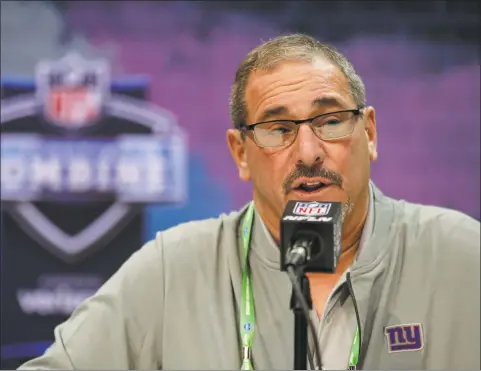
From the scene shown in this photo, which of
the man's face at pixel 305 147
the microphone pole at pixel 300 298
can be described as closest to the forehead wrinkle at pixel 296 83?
the man's face at pixel 305 147

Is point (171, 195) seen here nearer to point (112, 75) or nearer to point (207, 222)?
point (112, 75)

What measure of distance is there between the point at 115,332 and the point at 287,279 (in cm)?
43

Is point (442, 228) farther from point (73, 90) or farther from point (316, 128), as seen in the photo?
point (73, 90)

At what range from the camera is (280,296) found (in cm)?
169

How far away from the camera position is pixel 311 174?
155 cm

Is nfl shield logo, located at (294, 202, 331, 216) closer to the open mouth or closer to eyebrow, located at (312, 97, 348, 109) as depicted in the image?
the open mouth

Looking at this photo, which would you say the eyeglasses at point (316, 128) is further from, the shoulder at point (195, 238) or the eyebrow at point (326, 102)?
the shoulder at point (195, 238)

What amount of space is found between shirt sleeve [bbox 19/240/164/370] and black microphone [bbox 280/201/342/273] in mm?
721

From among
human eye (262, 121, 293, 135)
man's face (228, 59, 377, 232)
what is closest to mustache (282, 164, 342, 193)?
man's face (228, 59, 377, 232)

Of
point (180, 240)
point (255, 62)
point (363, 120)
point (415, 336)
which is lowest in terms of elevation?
point (415, 336)

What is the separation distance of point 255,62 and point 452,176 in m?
1.37

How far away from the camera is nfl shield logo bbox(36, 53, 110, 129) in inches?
112

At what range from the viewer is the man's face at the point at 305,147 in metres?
1.56

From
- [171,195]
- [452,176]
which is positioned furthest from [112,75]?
[452,176]
